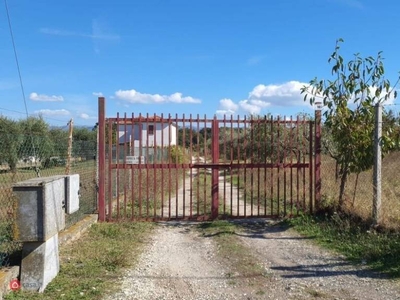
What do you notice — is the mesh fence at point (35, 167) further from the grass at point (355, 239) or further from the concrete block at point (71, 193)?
the grass at point (355, 239)

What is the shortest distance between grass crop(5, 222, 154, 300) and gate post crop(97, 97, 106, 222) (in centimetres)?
44

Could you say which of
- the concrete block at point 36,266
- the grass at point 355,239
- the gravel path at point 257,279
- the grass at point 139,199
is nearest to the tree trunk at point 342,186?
the grass at point 355,239

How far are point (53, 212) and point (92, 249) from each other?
1.87m

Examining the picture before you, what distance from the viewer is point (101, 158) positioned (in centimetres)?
896

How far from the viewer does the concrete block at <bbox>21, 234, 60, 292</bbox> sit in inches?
191

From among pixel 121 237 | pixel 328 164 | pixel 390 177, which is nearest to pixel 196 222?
pixel 121 237

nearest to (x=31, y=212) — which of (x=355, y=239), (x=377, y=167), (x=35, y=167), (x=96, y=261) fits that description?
(x=96, y=261)

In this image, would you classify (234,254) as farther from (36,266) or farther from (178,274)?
(36,266)

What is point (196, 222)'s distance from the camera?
30.7ft

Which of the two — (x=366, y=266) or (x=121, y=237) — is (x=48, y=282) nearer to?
(x=121, y=237)

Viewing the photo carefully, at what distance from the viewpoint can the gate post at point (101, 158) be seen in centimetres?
892

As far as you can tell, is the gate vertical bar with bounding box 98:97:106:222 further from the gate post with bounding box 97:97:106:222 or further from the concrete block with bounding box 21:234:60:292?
the concrete block with bounding box 21:234:60:292

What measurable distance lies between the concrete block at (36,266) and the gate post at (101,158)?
3931mm

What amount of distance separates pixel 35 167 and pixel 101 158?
2.37 meters
